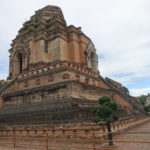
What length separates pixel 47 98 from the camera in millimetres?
18000

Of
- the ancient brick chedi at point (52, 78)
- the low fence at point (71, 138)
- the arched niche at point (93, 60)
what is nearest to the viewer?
the low fence at point (71, 138)

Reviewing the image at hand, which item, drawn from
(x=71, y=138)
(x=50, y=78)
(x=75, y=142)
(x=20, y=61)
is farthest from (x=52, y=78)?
(x=20, y=61)

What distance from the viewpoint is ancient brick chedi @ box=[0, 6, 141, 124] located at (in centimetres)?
1588

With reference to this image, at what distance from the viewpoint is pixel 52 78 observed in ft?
65.4

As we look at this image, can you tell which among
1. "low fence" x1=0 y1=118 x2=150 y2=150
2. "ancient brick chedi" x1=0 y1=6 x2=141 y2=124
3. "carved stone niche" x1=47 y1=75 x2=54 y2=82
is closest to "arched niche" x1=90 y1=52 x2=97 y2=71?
"ancient brick chedi" x1=0 y1=6 x2=141 y2=124

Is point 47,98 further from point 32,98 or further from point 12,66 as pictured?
point 12,66

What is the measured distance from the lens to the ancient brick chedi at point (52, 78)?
15880 mm

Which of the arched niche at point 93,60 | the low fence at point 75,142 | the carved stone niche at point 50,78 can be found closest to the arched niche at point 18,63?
the carved stone niche at point 50,78

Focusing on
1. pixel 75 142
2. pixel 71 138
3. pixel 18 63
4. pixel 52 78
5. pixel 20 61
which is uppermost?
pixel 20 61

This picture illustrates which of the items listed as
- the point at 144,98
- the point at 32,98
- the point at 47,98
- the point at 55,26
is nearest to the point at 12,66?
the point at 55,26

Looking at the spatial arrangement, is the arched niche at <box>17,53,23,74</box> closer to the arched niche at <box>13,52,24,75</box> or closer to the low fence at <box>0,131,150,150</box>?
the arched niche at <box>13,52,24,75</box>

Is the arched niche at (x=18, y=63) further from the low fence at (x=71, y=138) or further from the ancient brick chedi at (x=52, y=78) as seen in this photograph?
the low fence at (x=71, y=138)

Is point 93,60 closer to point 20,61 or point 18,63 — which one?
point 20,61

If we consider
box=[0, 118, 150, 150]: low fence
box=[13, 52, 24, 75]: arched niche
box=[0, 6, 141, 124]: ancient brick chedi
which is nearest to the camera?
box=[0, 118, 150, 150]: low fence
